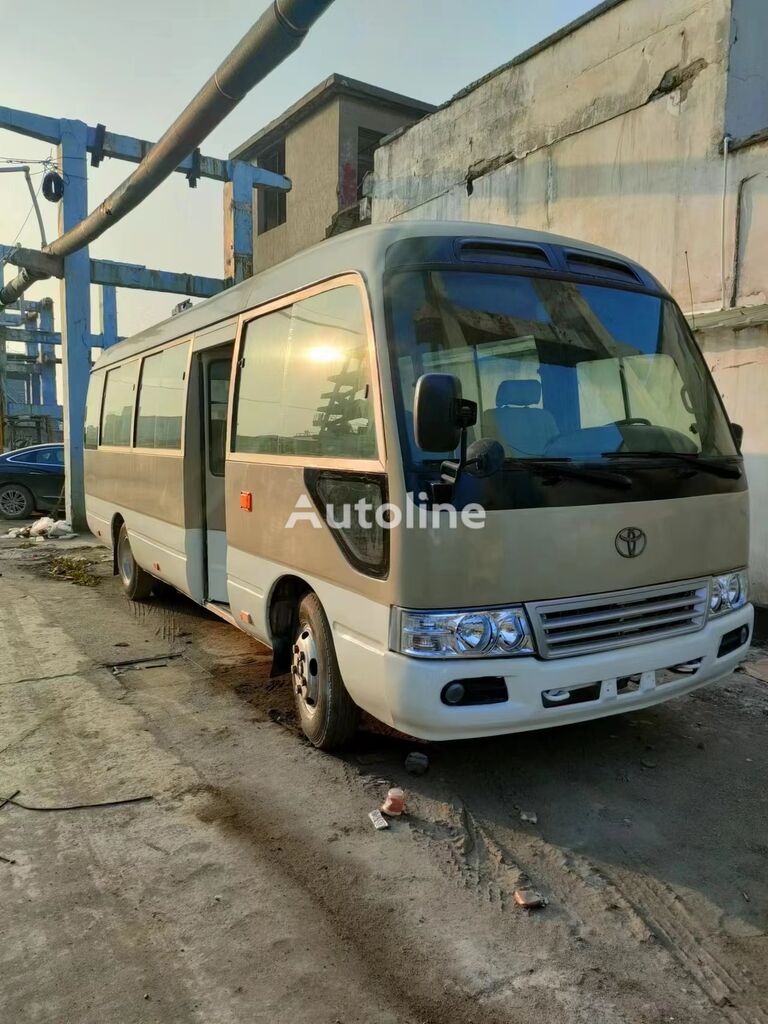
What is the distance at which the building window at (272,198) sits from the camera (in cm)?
2167

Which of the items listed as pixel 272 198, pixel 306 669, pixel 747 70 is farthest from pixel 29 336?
pixel 306 669

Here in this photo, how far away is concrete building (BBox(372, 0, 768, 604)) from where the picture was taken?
6.61 metres

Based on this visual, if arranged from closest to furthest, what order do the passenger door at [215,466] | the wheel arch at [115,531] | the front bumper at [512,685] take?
the front bumper at [512,685]
the passenger door at [215,466]
the wheel arch at [115,531]

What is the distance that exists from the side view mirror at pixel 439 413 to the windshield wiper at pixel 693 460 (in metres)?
0.84

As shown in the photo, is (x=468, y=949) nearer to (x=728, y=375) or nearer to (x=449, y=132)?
(x=728, y=375)

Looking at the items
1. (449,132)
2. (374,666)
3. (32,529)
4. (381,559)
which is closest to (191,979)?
(374,666)

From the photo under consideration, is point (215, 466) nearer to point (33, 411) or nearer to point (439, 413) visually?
point (439, 413)

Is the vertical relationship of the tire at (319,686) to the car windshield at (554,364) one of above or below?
below

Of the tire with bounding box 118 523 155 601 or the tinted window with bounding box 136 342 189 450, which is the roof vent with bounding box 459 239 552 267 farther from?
the tire with bounding box 118 523 155 601

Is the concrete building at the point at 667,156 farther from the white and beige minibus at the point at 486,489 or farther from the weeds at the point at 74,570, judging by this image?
the weeds at the point at 74,570

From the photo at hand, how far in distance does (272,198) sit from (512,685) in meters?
22.4

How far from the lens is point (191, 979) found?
2.49m

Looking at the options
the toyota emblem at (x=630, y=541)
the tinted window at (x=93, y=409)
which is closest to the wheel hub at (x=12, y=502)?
the tinted window at (x=93, y=409)

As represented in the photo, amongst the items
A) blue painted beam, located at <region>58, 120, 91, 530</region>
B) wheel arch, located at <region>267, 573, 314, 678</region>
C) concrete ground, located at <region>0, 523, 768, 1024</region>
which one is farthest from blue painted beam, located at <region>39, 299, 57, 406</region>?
concrete ground, located at <region>0, 523, 768, 1024</region>
